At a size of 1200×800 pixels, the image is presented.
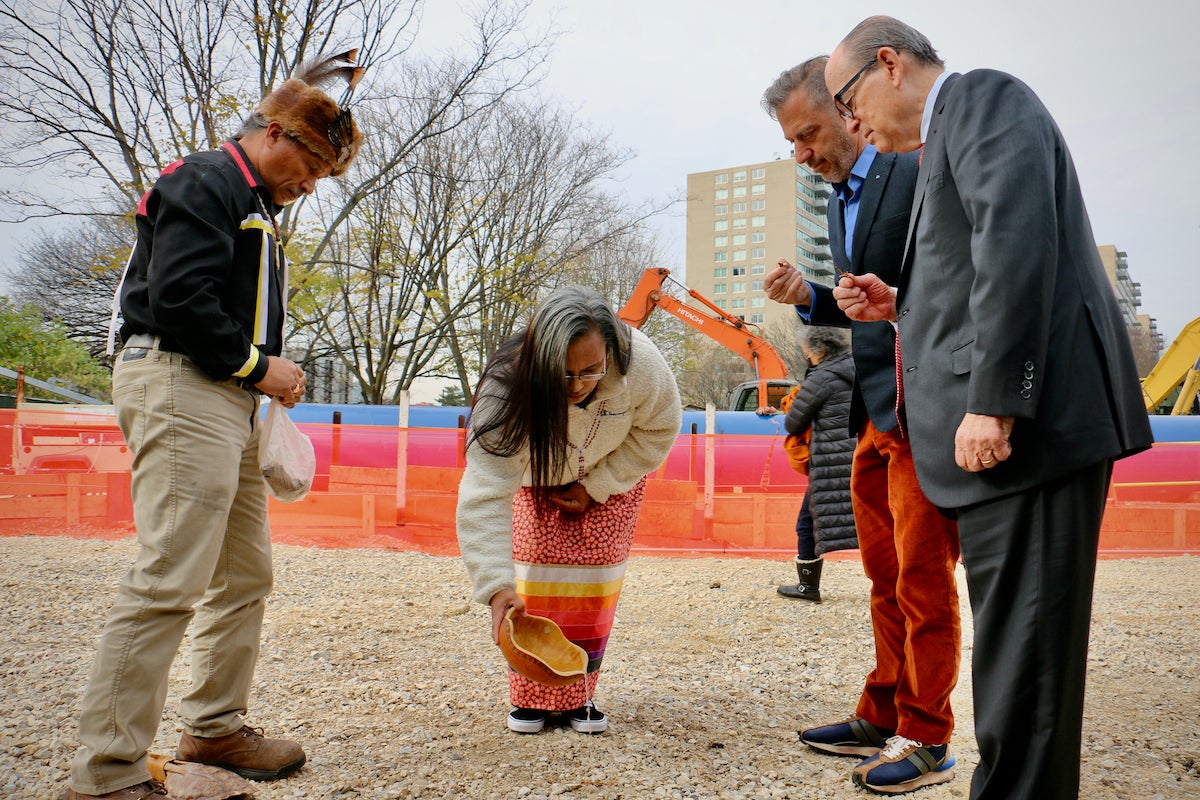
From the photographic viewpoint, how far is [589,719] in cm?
253

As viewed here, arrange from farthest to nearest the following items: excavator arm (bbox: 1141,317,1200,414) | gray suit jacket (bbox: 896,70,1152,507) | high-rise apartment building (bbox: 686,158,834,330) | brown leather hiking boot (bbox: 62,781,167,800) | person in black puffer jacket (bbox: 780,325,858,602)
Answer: high-rise apartment building (bbox: 686,158,834,330) < excavator arm (bbox: 1141,317,1200,414) < person in black puffer jacket (bbox: 780,325,858,602) < brown leather hiking boot (bbox: 62,781,167,800) < gray suit jacket (bbox: 896,70,1152,507)

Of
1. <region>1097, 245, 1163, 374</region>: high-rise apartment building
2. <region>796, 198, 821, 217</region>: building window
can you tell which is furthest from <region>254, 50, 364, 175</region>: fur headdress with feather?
<region>796, 198, 821, 217</region>: building window

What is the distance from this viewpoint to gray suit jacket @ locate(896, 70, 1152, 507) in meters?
1.40

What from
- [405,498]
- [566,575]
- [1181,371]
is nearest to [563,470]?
[566,575]

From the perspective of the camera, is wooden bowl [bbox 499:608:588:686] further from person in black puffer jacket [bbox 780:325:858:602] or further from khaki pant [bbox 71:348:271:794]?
person in black puffer jacket [bbox 780:325:858:602]

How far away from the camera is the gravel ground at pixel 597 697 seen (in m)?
2.19

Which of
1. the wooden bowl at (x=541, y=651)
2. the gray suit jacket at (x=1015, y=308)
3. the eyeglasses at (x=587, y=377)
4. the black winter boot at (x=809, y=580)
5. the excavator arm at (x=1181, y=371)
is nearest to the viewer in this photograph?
the gray suit jacket at (x=1015, y=308)

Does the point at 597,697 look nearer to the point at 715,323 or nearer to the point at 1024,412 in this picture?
the point at 1024,412

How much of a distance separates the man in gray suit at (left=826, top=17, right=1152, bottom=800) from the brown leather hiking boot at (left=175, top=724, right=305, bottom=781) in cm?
179

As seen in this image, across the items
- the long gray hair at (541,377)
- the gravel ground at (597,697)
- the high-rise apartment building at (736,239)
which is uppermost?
the high-rise apartment building at (736,239)

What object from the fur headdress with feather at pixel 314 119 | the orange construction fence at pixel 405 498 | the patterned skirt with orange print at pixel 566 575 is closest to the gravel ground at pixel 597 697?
the patterned skirt with orange print at pixel 566 575

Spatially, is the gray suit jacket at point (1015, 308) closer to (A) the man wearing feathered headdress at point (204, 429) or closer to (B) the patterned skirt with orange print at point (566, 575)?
(B) the patterned skirt with orange print at point (566, 575)

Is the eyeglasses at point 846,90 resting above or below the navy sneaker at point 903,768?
above

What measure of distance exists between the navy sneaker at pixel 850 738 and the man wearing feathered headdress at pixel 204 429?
61.3 inches
